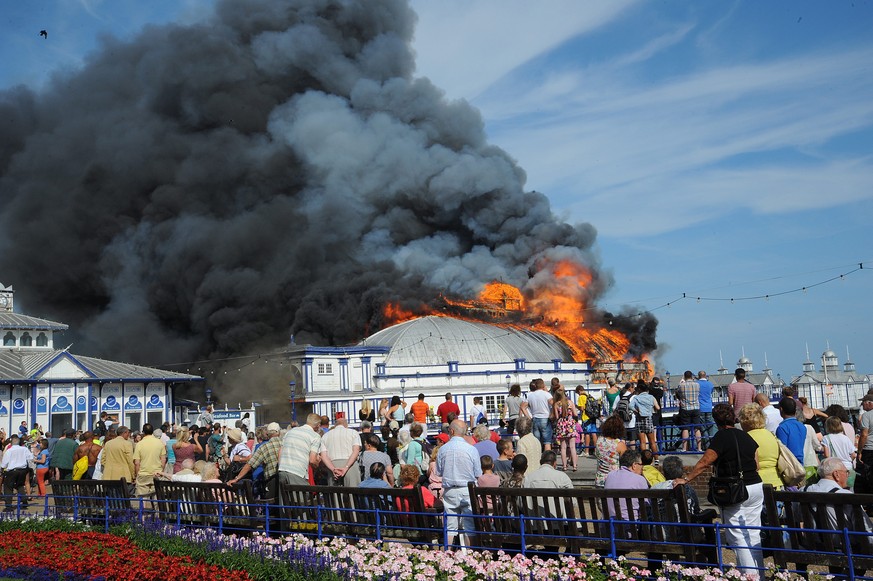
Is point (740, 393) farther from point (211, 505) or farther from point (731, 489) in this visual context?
point (211, 505)

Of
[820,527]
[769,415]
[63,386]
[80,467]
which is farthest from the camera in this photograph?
[63,386]

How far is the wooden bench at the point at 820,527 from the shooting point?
783cm

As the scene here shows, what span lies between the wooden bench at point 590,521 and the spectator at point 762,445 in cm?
104

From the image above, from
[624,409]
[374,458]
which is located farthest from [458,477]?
[624,409]

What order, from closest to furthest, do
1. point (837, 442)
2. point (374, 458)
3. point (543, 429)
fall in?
point (837, 442) < point (374, 458) < point (543, 429)

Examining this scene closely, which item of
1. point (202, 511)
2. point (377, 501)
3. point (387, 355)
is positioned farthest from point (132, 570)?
point (387, 355)

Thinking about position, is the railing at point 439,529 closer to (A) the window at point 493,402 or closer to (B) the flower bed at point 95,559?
(B) the flower bed at point 95,559

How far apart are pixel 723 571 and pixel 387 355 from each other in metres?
52.1

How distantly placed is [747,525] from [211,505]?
27.6ft

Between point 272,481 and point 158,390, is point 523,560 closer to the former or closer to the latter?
point 272,481

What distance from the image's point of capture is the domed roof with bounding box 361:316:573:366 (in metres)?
61.4

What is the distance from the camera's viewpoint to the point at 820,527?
326 inches

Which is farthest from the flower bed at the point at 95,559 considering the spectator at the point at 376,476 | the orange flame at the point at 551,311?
the orange flame at the point at 551,311

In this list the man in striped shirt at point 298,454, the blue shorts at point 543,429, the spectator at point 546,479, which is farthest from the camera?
the blue shorts at point 543,429
